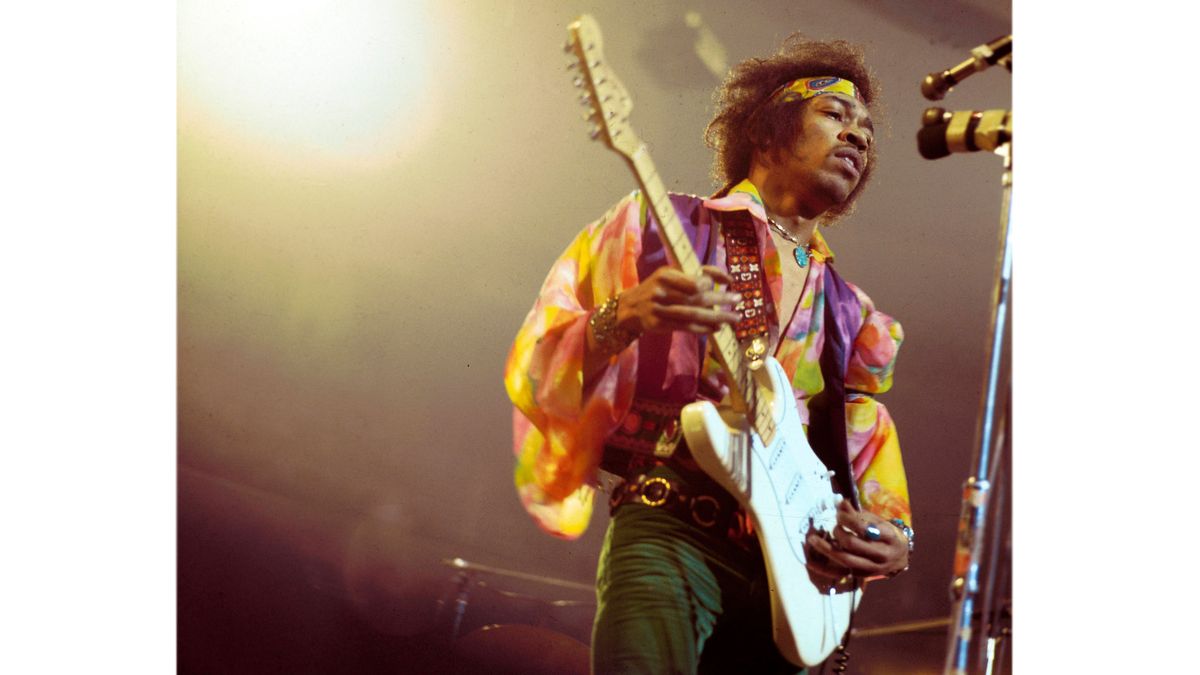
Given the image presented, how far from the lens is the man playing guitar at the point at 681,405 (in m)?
1.47

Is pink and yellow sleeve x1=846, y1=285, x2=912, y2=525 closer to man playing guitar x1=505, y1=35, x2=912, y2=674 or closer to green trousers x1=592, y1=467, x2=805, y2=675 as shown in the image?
man playing guitar x1=505, y1=35, x2=912, y2=674

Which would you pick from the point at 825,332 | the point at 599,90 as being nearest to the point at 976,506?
the point at 825,332

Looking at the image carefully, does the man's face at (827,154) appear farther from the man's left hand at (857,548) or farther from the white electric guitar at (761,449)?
the man's left hand at (857,548)

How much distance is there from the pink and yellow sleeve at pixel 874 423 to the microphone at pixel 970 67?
0.29m

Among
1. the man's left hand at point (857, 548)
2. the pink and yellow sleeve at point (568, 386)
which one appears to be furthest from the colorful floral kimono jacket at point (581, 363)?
the man's left hand at point (857, 548)

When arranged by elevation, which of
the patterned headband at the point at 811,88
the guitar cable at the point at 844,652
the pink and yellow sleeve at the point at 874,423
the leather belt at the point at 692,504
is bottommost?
the guitar cable at the point at 844,652

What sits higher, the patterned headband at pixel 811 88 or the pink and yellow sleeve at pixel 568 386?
the patterned headband at pixel 811 88

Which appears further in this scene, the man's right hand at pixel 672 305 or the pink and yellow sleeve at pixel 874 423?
the pink and yellow sleeve at pixel 874 423

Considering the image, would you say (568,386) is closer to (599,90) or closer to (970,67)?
(599,90)

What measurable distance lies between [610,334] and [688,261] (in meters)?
0.14

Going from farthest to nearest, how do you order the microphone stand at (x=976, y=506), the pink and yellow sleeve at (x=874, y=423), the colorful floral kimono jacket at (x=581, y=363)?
1. the pink and yellow sleeve at (x=874, y=423)
2. the colorful floral kimono jacket at (x=581, y=363)
3. the microphone stand at (x=976, y=506)
